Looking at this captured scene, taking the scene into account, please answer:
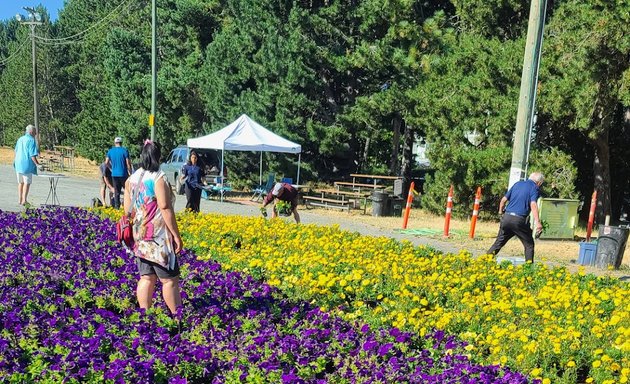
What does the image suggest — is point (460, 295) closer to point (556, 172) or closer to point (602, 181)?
point (556, 172)

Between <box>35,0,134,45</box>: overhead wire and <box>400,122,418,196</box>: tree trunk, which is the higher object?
<box>35,0,134,45</box>: overhead wire

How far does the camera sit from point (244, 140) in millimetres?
18781

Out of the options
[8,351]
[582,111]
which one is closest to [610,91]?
[582,111]

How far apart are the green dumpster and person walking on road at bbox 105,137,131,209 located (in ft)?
29.8

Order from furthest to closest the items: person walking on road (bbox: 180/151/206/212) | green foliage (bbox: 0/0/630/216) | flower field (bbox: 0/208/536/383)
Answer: green foliage (bbox: 0/0/630/216) → person walking on road (bbox: 180/151/206/212) → flower field (bbox: 0/208/536/383)

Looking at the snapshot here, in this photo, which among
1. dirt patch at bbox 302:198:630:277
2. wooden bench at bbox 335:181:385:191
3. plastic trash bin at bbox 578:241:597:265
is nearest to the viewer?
plastic trash bin at bbox 578:241:597:265

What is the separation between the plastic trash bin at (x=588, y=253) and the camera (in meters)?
10.6

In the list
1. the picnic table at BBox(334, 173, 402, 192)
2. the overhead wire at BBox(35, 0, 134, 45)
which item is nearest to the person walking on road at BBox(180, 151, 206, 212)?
the picnic table at BBox(334, 173, 402, 192)

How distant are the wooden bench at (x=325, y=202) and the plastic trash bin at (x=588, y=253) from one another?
8.96 metres

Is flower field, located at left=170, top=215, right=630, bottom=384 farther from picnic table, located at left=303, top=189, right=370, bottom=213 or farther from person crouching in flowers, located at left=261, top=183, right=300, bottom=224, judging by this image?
picnic table, located at left=303, top=189, right=370, bottom=213

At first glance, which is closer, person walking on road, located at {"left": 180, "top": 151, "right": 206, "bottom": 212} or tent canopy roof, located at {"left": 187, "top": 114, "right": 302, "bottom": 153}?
person walking on road, located at {"left": 180, "top": 151, "right": 206, "bottom": 212}

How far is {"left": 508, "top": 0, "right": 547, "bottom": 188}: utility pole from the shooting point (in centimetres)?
981

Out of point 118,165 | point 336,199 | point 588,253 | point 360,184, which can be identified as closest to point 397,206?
point 336,199

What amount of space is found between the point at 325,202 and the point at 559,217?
8449 millimetres
